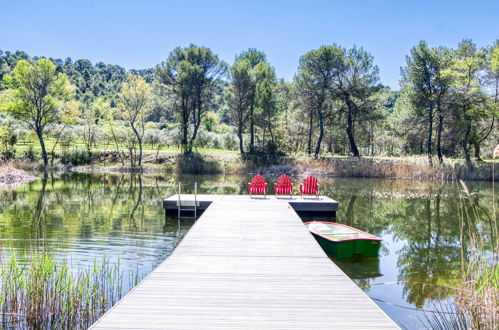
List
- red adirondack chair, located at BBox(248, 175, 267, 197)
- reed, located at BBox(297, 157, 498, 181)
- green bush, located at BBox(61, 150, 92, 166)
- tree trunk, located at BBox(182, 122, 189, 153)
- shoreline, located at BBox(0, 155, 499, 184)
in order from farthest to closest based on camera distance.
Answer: tree trunk, located at BBox(182, 122, 189, 153) → green bush, located at BBox(61, 150, 92, 166) → shoreline, located at BBox(0, 155, 499, 184) → reed, located at BBox(297, 157, 498, 181) → red adirondack chair, located at BBox(248, 175, 267, 197)

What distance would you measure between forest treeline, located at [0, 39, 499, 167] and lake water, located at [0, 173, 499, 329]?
710 inches

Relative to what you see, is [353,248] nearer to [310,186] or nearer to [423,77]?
[310,186]

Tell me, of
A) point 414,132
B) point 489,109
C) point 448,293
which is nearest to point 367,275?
point 448,293

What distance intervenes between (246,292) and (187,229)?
858cm

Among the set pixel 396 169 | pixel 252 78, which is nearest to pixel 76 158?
pixel 252 78

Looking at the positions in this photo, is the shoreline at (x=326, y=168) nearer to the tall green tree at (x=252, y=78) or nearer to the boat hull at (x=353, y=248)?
the tall green tree at (x=252, y=78)

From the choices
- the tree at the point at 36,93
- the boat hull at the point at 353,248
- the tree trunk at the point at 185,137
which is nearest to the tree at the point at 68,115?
the tree at the point at 36,93

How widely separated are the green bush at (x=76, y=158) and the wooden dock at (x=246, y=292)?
3962cm

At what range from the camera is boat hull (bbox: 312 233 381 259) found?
9992 mm

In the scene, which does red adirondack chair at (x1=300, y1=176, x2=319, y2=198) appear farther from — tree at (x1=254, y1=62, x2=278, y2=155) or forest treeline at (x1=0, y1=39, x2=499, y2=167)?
tree at (x1=254, y1=62, x2=278, y2=155)

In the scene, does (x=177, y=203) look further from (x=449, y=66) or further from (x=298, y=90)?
(x=449, y=66)

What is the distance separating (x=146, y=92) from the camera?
43.5m

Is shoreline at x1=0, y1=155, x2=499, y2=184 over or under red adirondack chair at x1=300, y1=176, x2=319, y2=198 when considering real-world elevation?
over

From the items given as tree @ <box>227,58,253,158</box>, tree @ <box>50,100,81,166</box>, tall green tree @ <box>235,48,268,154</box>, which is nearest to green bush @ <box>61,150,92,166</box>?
tree @ <box>50,100,81,166</box>
